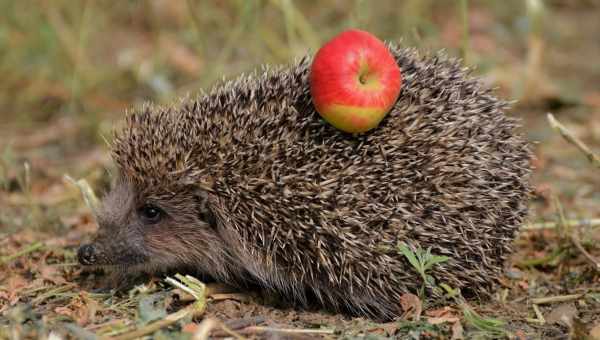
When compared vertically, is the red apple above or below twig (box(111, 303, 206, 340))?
above

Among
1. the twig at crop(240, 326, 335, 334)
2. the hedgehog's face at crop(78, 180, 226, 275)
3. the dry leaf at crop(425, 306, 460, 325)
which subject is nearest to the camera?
the twig at crop(240, 326, 335, 334)

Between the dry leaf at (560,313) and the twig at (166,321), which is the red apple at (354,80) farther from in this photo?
the dry leaf at (560,313)

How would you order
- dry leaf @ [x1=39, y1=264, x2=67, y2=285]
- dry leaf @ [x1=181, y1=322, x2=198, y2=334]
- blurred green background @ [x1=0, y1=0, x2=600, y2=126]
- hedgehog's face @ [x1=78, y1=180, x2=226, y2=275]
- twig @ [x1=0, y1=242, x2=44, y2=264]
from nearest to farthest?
dry leaf @ [x1=181, y1=322, x2=198, y2=334] → hedgehog's face @ [x1=78, y1=180, x2=226, y2=275] → dry leaf @ [x1=39, y1=264, x2=67, y2=285] → twig @ [x1=0, y1=242, x2=44, y2=264] → blurred green background @ [x1=0, y1=0, x2=600, y2=126]

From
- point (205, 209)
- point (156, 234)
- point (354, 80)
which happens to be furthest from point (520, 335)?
point (156, 234)

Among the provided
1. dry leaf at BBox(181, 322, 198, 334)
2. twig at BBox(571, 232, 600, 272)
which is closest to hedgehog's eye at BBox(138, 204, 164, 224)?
dry leaf at BBox(181, 322, 198, 334)

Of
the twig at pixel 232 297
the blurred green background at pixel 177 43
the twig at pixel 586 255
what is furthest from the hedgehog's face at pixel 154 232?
the blurred green background at pixel 177 43

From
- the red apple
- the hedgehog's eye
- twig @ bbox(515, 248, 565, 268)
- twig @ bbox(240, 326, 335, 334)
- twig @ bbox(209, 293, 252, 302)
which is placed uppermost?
the red apple

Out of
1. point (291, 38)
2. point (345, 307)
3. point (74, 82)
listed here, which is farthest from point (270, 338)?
point (74, 82)

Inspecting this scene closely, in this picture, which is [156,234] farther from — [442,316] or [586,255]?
[586,255]

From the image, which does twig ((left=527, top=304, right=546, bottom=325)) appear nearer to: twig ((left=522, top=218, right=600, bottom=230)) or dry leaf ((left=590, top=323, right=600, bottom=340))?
dry leaf ((left=590, top=323, right=600, bottom=340))
